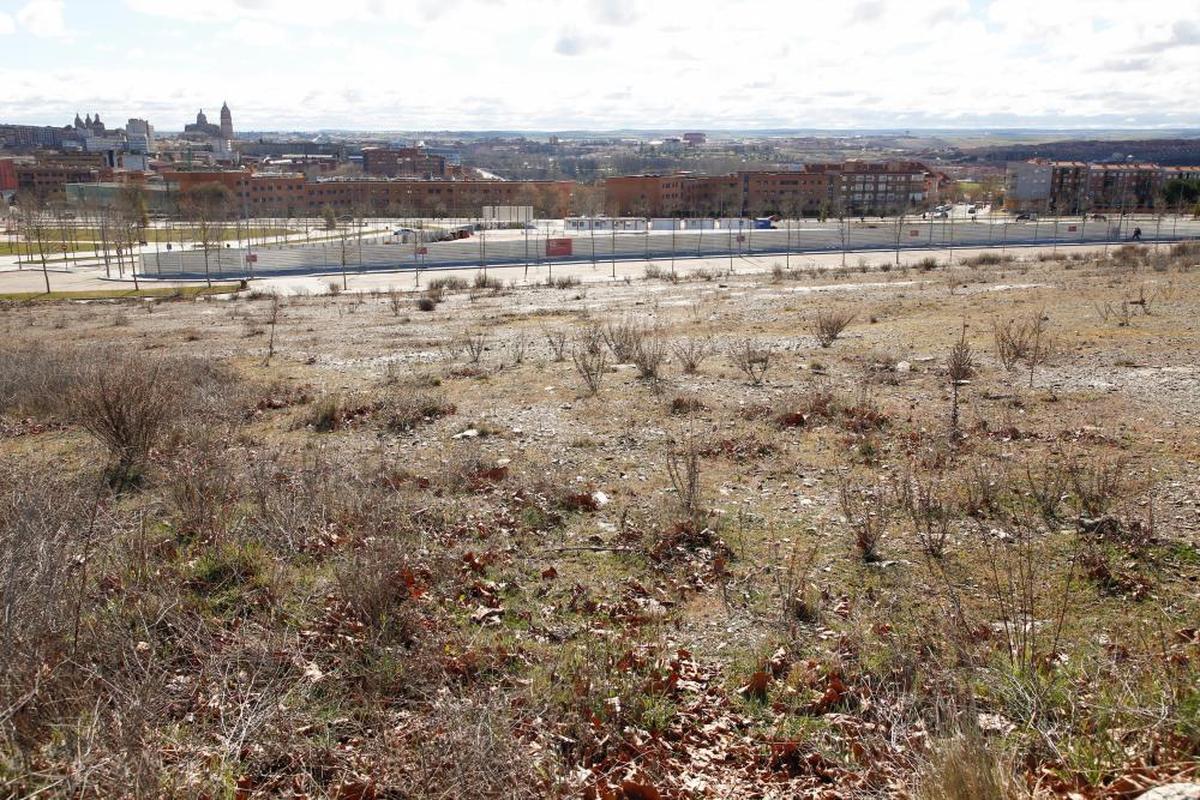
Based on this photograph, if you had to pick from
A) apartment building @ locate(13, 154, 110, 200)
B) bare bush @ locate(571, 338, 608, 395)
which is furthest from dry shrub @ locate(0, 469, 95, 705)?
apartment building @ locate(13, 154, 110, 200)

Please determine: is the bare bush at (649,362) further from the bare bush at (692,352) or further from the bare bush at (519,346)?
the bare bush at (519,346)

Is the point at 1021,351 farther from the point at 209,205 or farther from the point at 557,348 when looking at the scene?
the point at 209,205

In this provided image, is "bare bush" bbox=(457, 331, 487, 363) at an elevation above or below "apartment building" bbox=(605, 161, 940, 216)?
below

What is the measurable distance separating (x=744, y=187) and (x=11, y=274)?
83210 millimetres

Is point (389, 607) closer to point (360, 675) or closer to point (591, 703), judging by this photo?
point (360, 675)

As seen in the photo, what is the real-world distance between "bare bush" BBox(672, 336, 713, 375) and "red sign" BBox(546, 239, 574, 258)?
4248 cm

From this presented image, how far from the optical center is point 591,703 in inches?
186

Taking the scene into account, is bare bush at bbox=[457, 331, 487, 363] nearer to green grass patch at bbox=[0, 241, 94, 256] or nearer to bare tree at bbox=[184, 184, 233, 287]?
green grass patch at bbox=[0, 241, 94, 256]

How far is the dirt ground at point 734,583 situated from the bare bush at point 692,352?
0.68 ft

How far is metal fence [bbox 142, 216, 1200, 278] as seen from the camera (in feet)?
178

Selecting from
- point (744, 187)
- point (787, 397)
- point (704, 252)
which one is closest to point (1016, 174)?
point (744, 187)

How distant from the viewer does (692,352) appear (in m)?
15.8

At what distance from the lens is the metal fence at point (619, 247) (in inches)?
2131

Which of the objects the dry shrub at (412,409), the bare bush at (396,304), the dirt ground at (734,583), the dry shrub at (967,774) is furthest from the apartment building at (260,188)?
the dry shrub at (967,774)
